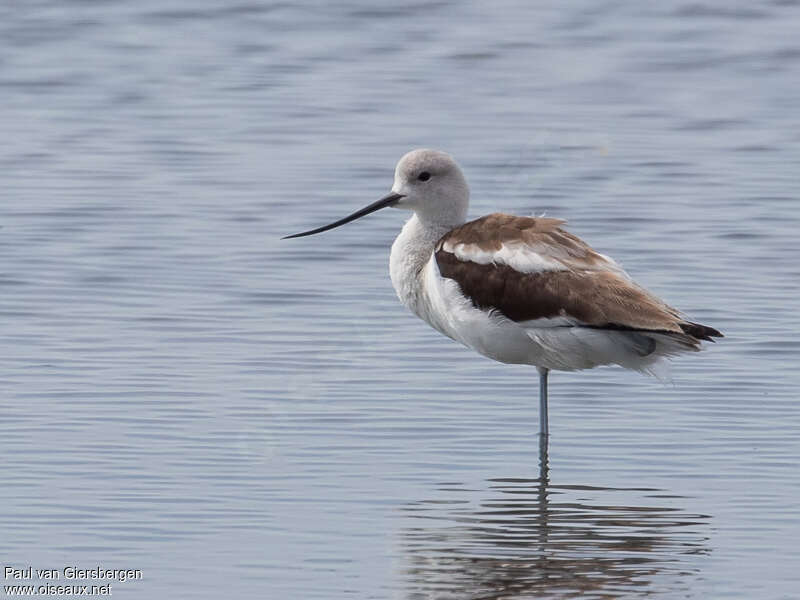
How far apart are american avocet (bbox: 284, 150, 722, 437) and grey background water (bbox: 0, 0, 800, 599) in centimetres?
33

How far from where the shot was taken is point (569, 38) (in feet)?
55.5

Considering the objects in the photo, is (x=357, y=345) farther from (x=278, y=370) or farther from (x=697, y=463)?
(x=697, y=463)

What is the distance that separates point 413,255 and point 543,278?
767 mm

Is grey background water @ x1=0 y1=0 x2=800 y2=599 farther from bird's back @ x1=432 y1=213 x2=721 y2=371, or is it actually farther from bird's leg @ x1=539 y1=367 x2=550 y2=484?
bird's back @ x1=432 y1=213 x2=721 y2=371

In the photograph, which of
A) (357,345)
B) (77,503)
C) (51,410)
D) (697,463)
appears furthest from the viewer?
(357,345)

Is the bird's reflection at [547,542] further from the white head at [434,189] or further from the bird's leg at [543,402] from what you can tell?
the white head at [434,189]

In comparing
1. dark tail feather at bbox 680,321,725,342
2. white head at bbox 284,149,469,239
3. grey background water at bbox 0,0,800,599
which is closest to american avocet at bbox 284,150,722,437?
dark tail feather at bbox 680,321,725,342

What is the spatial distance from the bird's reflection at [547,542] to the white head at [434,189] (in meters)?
1.52

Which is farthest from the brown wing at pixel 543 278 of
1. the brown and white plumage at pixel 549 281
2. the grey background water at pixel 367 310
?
the grey background water at pixel 367 310

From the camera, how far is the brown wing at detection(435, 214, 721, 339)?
7.32 meters

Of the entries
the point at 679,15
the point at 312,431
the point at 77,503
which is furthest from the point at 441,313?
the point at 679,15

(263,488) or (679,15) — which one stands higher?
(263,488)

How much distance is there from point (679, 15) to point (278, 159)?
621 centimetres

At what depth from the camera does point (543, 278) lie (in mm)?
7527
